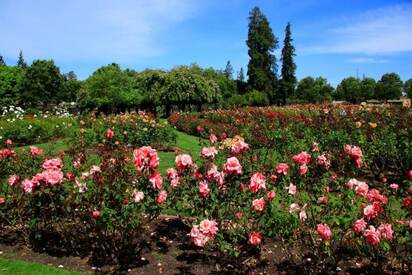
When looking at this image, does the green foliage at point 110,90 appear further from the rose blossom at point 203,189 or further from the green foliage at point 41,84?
the rose blossom at point 203,189

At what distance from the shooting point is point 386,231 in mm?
3467

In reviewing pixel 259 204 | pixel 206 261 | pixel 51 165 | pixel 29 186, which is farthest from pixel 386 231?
pixel 29 186

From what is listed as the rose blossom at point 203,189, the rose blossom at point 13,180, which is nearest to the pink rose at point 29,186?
the rose blossom at point 13,180

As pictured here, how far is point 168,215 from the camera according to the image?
5.97m

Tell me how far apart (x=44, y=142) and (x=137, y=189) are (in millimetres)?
13173

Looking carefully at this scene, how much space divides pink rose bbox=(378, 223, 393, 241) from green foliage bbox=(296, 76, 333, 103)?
6702 centimetres

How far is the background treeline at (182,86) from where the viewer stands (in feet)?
137

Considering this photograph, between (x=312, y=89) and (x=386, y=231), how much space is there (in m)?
72.1

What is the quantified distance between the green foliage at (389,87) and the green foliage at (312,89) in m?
7.99

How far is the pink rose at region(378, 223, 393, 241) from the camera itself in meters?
3.46

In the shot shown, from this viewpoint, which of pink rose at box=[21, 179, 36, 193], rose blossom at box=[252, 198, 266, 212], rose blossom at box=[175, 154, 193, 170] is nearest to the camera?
rose blossom at box=[252, 198, 266, 212]

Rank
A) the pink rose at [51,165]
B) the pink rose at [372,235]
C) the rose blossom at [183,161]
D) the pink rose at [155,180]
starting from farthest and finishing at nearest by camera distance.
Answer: the pink rose at [51,165] < the rose blossom at [183,161] < the pink rose at [155,180] < the pink rose at [372,235]

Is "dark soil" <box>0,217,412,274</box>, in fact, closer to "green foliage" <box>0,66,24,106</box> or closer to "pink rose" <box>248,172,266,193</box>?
"pink rose" <box>248,172,266,193</box>

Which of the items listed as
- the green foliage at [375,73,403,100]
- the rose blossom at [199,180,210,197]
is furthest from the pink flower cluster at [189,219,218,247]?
the green foliage at [375,73,403,100]
